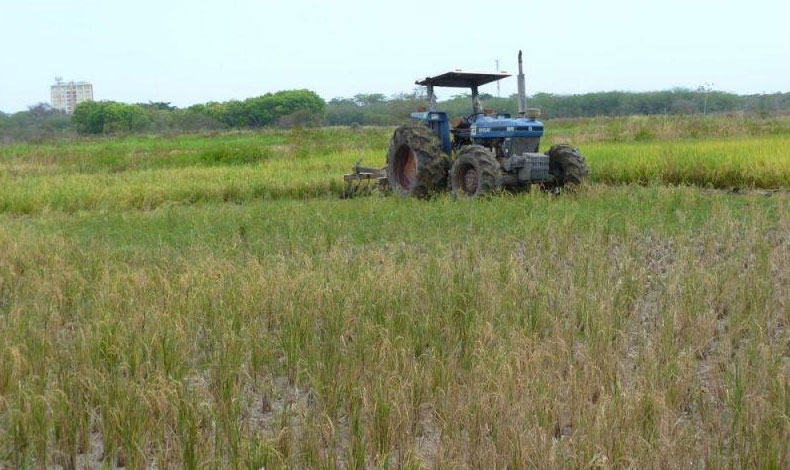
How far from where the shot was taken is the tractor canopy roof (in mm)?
10456

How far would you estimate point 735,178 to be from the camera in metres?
11.0

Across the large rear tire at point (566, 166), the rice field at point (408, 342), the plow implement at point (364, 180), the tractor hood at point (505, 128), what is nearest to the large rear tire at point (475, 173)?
the tractor hood at point (505, 128)

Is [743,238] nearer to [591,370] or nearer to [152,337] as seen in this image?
[591,370]

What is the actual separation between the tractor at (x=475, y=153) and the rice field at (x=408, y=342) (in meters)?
1.33

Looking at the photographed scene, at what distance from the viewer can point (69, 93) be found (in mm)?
186875

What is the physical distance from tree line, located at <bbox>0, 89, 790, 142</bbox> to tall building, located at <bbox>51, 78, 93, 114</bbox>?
268 ft

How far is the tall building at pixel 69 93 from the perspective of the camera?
186 m

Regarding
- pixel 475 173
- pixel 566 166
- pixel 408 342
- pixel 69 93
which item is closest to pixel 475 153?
pixel 475 173

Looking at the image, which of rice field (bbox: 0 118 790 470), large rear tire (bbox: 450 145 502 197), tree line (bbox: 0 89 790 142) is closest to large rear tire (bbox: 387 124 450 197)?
large rear tire (bbox: 450 145 502 197)

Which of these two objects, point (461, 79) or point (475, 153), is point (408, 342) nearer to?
point (475, 153)

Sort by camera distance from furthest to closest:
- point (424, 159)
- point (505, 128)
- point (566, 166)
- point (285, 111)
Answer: point (285, 111), point (424, 159), point (566, 166), point (505, 128)

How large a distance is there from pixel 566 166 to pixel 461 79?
1.90m

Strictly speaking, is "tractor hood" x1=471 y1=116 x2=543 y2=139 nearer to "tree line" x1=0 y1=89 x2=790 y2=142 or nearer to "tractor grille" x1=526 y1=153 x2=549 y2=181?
"tractor grille" x1=526 y1=153 x2=549 y2=181

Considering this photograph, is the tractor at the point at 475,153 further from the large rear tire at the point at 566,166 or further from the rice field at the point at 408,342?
the rice field at the point at 408,342
